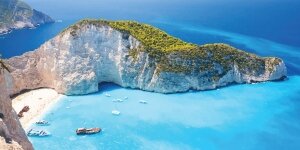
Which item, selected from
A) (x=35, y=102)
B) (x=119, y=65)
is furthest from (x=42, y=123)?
(x=119, y=65)

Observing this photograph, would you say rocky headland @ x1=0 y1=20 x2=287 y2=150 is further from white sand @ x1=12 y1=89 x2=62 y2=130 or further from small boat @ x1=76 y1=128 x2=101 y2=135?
small boat @ x1=76 y1=128 x2=101 y2=135

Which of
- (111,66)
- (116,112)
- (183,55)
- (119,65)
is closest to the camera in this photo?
(116,112)

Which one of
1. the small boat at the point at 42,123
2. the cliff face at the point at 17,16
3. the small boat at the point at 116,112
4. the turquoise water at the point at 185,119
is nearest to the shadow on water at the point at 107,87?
the turquoise water at the point at 185,119

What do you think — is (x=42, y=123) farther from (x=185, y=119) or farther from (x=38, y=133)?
(x=185, y=119)

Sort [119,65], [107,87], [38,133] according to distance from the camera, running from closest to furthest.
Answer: [38,133] → [119,65] → [107,87]

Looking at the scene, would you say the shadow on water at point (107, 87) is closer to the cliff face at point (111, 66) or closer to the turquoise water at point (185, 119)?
the turquoise water at point (185, 119)

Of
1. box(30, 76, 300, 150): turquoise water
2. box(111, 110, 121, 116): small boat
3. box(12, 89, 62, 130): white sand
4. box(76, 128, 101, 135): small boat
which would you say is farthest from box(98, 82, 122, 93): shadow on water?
box(76, 128, 101, 135): small boat

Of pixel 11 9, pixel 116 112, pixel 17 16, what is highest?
pixel 11 9
